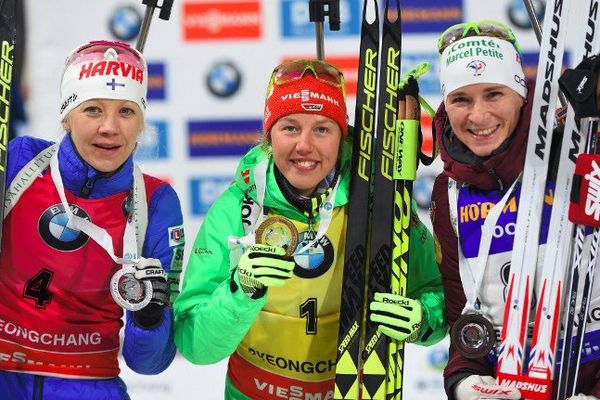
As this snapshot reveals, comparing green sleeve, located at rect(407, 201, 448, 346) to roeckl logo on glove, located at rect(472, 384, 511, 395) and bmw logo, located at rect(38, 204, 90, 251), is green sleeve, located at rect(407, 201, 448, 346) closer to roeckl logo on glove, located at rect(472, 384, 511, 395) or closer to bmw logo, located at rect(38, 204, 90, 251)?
roeckl logo on glove, located at rect(472, 384, 511, 395)

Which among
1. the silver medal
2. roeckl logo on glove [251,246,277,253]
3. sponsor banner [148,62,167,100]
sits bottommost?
the silver medal

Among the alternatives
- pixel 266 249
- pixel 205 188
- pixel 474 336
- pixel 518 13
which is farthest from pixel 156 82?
pixel 474 336

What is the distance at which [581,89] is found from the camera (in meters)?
2.34

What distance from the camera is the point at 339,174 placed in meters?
2.68

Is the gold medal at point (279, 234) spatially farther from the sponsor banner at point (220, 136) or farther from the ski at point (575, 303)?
the sponsor banner at point (220, 136)

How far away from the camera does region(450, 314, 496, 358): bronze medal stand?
7.97 feet

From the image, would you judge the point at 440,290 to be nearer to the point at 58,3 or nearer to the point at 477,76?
the point at 477,76

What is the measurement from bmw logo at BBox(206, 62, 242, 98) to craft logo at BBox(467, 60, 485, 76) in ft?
7.73

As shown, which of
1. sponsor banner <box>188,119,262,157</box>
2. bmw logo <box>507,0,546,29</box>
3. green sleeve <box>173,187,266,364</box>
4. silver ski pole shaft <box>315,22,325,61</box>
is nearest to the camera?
green sleeve <box>173,187,266,364</box>

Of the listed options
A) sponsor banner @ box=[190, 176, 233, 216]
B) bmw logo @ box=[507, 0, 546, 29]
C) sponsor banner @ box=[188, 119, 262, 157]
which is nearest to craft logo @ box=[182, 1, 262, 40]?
sponsor banner @ box=[188, 119, 262, 157]

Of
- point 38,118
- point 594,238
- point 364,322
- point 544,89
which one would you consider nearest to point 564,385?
point 594,238

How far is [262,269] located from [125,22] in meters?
2.66

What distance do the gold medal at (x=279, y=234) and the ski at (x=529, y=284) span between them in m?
0.57

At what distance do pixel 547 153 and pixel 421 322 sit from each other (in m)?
0.55
